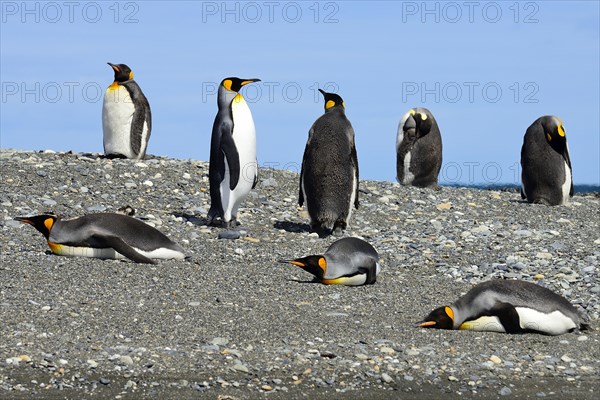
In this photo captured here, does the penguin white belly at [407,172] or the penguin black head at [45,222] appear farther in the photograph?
the penguin white belly at [407,172]

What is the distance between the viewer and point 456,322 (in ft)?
21.4

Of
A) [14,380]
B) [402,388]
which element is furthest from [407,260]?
[14,380]

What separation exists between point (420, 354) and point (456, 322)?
754 millimetres

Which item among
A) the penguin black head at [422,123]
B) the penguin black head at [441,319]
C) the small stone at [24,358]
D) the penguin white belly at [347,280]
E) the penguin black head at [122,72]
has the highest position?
the penguin black head at [122,72]

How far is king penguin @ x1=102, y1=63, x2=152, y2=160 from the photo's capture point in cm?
1408

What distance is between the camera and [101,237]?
7.98m

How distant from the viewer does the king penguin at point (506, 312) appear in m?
6.51

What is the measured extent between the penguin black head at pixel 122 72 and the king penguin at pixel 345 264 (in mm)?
7421

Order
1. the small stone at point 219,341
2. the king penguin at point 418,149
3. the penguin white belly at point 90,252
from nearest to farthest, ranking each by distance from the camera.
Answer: the small stone at point 219,341 < the penguin white belly at point 90,252 < the king penguin at point 418,149

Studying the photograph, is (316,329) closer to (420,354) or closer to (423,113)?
(420,354)

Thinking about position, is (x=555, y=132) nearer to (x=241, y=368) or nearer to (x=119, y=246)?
(x=119, y=246)

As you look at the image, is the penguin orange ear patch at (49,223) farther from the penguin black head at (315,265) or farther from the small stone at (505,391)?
the small stone at (505,391)

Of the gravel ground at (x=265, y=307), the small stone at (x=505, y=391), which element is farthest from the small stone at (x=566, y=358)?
the small stone at (x=505, y=391)

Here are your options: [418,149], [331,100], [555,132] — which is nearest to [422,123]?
[418,149]
